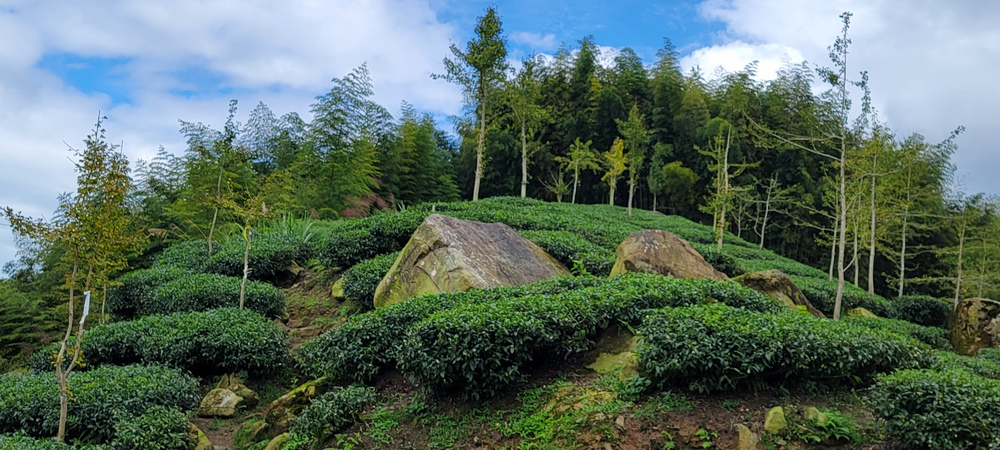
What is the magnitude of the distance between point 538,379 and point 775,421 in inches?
73.6

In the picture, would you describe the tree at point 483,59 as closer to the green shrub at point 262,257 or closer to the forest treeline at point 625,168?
the forest treeline at point 625,168

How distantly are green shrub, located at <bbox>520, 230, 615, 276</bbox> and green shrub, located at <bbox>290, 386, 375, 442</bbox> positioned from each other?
4.04 metres

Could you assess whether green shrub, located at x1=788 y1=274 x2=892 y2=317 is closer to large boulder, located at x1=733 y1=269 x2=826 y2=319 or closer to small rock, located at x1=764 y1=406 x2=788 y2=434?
large boulder, located at x1=733 y1=269 x2=826 y2=319

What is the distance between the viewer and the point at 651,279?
20.8 feet

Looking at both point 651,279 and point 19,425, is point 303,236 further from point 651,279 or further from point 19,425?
point 651,279

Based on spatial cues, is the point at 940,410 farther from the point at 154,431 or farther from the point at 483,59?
the point at 483,59

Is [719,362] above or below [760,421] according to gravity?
above

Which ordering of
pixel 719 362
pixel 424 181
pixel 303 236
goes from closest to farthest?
pixel 719 362
pixel 303 236
pixel 424 181

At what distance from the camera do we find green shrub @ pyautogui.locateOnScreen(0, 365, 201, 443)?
17.9ft

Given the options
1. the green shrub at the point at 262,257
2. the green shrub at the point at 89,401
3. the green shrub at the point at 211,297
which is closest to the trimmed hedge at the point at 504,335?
the green shrub at the point at 89,401

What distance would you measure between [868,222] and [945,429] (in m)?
17.2

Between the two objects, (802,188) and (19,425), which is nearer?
(19,425)

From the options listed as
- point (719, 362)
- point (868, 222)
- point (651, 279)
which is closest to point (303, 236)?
point (651, 279)

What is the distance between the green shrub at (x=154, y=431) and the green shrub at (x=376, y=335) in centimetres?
133
